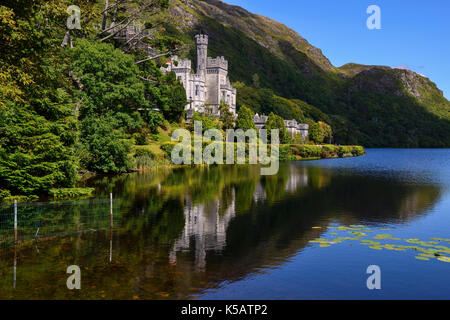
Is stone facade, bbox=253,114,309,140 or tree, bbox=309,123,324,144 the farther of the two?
tree, bbox=309,123,324,144

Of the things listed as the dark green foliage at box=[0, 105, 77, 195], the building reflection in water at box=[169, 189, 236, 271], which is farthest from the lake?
the dark green foliage at box=[0, 105, 77, 195]

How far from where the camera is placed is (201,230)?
20.7 meters

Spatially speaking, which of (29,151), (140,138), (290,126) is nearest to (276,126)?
(290,126)

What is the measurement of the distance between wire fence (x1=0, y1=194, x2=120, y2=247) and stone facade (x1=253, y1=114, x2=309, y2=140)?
84.9 meters

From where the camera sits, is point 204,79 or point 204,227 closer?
point 204,227

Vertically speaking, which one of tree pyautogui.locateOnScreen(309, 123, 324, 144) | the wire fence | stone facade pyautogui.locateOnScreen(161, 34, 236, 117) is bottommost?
the wire fence

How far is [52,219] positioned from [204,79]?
99.0 metres

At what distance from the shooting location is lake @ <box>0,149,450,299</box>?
12.7 metres

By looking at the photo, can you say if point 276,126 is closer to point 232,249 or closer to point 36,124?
point 36,124

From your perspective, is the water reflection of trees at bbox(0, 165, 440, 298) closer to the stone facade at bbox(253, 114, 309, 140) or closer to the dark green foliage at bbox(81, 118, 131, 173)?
the dark green foliage at bbox(81, 118, 131, 173)

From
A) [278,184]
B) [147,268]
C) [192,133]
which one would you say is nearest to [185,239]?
[147,268]

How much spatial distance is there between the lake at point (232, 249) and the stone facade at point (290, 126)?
3075 inches

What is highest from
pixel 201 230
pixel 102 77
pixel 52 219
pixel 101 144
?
pixel 102 77
